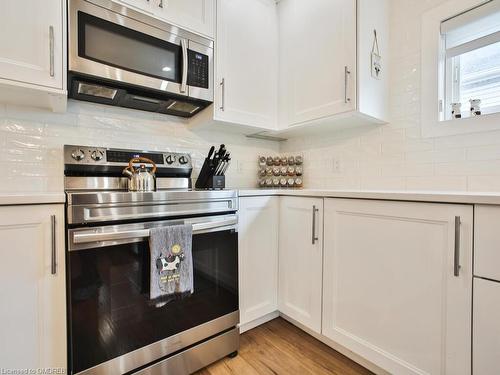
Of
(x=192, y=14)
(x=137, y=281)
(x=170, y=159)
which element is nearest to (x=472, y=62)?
(x=192, y=14)

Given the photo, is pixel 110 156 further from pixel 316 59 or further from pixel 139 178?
pixel 316 59

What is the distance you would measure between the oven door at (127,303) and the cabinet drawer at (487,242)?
1.14 metres

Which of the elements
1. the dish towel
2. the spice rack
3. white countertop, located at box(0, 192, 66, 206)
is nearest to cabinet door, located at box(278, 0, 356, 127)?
the spice rack

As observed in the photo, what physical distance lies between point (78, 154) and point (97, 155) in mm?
95

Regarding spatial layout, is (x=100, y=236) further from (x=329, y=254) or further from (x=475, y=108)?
(x=475, y=108)

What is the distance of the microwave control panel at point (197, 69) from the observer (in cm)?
162

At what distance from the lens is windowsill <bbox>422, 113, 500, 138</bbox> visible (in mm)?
1387

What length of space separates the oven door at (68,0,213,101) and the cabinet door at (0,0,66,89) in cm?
6

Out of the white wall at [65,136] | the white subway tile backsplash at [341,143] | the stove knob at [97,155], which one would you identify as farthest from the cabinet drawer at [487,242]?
the stove knob at [97,155]

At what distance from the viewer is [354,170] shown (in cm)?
196

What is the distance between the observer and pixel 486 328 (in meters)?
0.95

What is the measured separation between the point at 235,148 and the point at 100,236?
139 centimetres

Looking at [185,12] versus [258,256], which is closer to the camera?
[185,12]

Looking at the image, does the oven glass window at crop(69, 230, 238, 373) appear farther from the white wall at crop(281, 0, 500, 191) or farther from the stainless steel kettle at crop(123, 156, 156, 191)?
the white wall at crop(281, 0, 500, 191)
